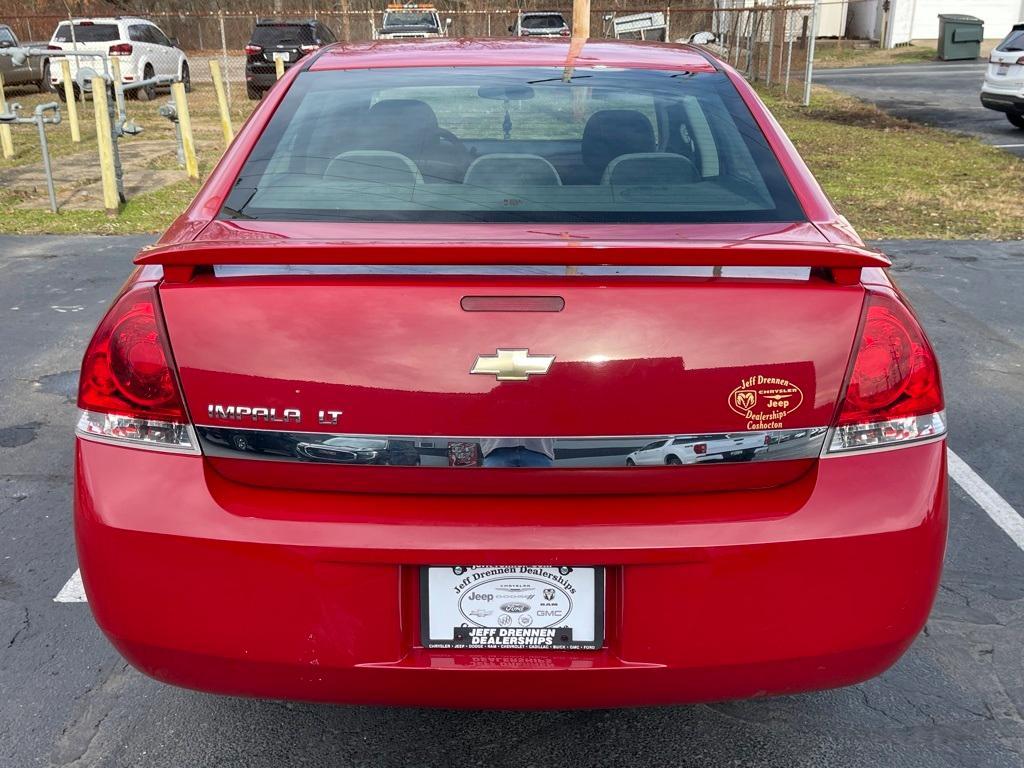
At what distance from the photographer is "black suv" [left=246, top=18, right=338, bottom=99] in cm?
2233

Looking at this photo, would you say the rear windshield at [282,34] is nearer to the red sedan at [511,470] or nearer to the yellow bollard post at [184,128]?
the yellow bollard post at [184,128]

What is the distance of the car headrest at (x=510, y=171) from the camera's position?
250cm

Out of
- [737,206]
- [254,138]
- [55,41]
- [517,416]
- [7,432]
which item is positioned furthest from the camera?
[55,41]

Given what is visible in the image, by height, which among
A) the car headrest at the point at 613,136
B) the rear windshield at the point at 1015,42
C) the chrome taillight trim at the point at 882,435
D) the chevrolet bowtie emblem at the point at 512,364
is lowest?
the chrome taillight trim at the point at 882,435

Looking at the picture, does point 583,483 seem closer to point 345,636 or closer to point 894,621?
point 345,636

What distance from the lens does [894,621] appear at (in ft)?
6.55

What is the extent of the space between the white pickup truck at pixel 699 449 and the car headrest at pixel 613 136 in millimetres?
987

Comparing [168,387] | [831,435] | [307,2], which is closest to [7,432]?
[168,387]

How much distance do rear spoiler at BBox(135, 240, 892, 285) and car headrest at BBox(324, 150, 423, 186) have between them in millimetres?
554

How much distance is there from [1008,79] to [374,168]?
15.0m

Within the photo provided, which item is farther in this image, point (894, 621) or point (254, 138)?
point (254, 138)

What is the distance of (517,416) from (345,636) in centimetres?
52

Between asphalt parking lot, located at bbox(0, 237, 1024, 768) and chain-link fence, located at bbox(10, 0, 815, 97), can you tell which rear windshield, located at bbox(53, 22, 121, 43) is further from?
asphalt parking lot, located at bbox(0, 237, 1024, 768)

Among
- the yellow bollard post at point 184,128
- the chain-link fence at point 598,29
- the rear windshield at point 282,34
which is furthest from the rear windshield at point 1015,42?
the rear windshield at point 282,34
